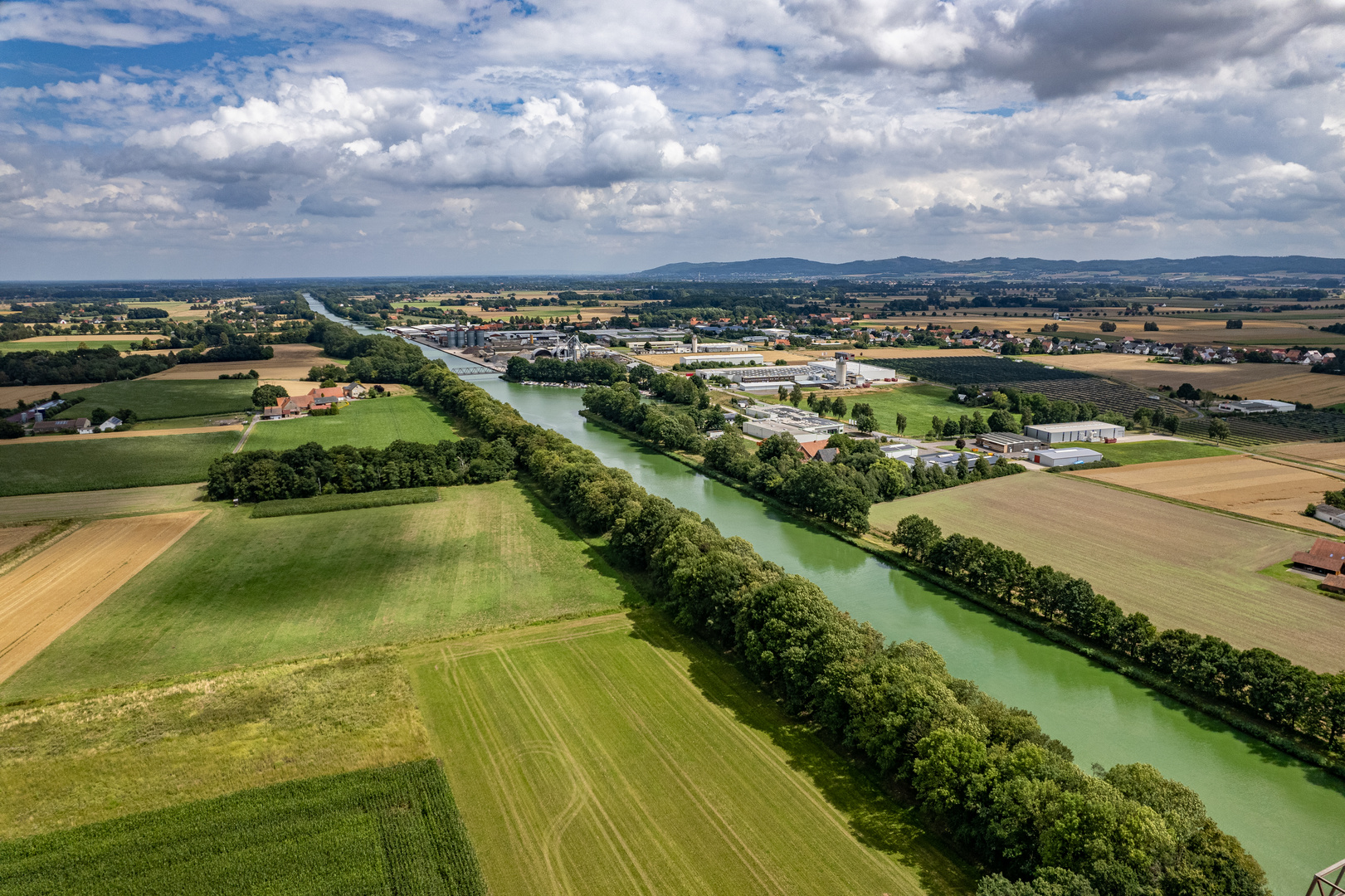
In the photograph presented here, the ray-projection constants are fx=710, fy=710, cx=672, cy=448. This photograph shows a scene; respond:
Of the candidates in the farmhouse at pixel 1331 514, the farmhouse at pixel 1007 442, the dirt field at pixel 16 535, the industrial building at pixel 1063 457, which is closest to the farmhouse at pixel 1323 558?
the farmhouse at pixel 1331 514

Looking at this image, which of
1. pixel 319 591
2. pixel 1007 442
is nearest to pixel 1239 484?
pixel 1007 442

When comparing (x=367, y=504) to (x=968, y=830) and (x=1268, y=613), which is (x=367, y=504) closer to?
(x=968, y=830)

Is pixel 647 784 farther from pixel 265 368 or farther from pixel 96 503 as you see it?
pixel 265 368

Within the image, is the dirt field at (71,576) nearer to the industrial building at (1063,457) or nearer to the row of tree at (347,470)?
the row of tree at (347,470)

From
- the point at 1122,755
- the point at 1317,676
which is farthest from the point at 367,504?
the point at 1317,676

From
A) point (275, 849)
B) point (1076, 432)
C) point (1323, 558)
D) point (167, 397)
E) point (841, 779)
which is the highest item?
point (167, 397)

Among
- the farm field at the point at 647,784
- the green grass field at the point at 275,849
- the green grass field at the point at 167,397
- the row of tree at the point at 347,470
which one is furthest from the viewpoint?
the green grass field at the point at 167,397

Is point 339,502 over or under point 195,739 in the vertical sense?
over
